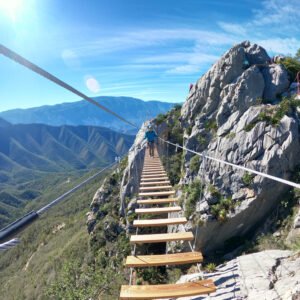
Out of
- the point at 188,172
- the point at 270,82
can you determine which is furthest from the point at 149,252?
the point at 270,82

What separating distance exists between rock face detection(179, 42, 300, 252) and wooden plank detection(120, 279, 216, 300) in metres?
5.84

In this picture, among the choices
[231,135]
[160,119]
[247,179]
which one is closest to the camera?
[247,179]

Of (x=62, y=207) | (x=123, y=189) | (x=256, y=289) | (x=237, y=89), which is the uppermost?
(x=62, y=207)

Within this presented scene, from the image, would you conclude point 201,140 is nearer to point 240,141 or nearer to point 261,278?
point 240,141

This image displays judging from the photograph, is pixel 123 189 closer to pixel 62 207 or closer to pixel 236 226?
pixel 236 226

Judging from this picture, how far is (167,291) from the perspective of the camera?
500cm

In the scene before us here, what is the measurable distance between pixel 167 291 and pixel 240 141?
12.8 metres

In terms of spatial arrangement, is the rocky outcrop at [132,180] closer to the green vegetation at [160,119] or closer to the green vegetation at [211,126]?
the green vegetation at [160,119]

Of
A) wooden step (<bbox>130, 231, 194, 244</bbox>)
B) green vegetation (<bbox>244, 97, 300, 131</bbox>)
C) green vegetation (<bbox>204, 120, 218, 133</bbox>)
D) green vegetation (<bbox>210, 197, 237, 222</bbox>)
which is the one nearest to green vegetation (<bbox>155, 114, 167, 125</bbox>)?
green vegetation (<bbox>204, 120, 218, 133</bbox>)

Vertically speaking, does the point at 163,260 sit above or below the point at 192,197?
below

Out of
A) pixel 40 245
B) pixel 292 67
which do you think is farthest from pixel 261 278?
pixel 40 245

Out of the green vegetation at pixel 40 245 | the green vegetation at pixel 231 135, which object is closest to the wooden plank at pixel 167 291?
the green vegetation at pixel 231 135

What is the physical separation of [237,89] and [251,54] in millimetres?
5216

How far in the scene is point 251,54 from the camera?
2400cm
